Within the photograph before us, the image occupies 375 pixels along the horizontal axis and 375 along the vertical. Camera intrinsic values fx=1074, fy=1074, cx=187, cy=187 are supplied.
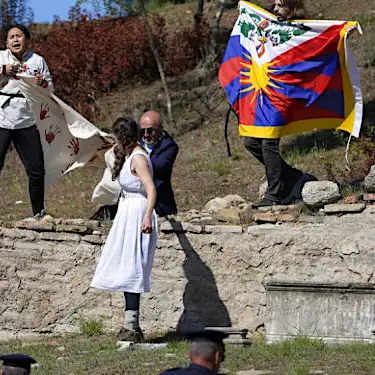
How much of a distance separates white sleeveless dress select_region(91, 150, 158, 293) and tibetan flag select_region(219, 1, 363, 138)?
1818 mm

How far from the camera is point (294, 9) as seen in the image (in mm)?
9680

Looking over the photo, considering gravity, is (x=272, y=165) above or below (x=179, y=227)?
above

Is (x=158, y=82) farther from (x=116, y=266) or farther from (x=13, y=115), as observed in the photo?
(x=116, y=266)

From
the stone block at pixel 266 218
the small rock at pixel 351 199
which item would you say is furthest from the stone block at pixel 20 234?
the small rock at pixel 351 199

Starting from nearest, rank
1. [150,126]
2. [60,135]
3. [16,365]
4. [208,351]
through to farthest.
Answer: [208,351] → [16,365] → [150,126] → [60,135]

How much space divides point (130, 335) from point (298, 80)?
2.96 metres

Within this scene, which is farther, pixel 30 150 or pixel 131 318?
pixel 30 150

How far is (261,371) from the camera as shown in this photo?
276 inches

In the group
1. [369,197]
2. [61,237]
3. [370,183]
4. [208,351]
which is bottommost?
[208,351]

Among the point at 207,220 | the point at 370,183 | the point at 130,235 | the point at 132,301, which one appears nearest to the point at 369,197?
the point at 370,183

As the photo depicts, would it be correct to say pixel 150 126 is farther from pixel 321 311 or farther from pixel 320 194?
pixel 321 311

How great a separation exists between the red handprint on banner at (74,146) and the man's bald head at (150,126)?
4.55 feet

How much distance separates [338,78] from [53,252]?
3.01m

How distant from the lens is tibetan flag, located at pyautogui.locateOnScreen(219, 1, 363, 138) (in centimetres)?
962
